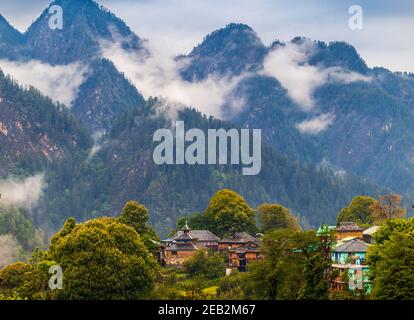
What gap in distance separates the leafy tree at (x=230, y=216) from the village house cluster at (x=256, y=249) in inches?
130

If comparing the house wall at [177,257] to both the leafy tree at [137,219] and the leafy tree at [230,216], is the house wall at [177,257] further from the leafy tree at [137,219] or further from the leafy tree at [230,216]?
the leafy tree at [230,216]

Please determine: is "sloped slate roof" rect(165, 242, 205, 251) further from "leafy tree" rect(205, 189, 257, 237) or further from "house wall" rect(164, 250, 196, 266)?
"leafy tree" rect(205, 189, 257, 237)

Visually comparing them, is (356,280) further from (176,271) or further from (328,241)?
(176,271)

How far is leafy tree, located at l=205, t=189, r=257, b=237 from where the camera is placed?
484 feet

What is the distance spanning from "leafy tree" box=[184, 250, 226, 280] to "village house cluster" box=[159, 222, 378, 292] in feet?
11.0

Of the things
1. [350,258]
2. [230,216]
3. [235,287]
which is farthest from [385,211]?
[235,287]

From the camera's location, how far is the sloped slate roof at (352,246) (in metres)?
111

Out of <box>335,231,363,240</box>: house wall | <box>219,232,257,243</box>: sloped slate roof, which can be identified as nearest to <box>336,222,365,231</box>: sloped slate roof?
<box>335,231,363,240</box>: house wall

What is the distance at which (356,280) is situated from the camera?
310 ft

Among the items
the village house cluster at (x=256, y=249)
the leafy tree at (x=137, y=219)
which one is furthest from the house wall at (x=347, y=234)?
the leafy tree at (x=137, y=219)

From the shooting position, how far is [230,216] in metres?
148

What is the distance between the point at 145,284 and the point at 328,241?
55.8ft

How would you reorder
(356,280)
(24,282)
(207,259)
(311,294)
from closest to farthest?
(311,294) < (356,280) < (24,282) < (207,259)
